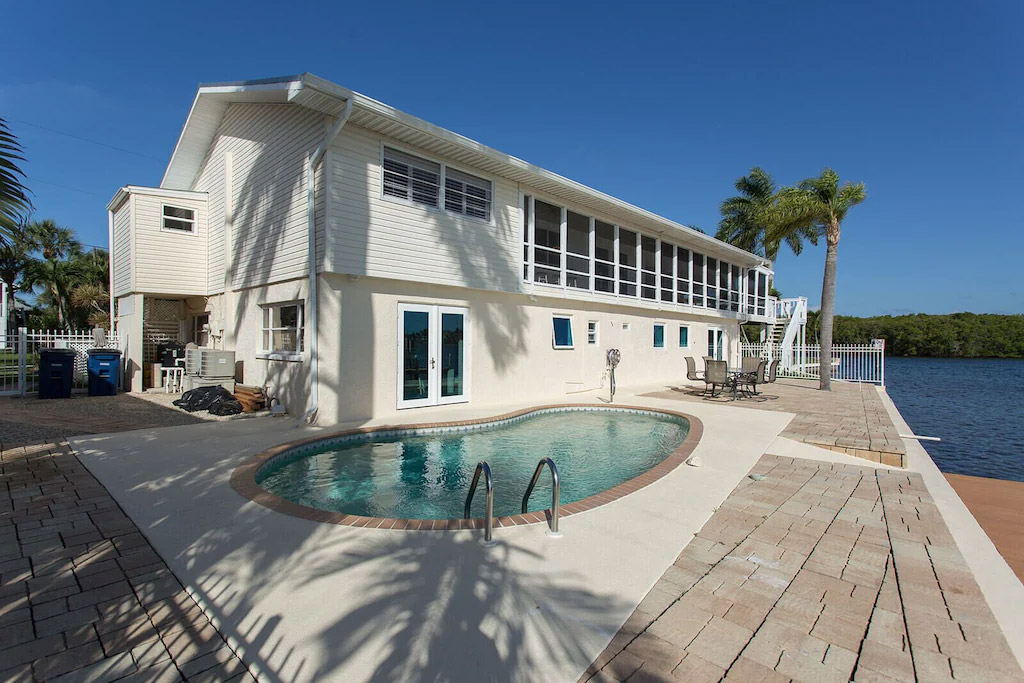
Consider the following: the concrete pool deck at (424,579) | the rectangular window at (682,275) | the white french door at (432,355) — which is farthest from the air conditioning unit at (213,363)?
the rectangular window at (682,275)

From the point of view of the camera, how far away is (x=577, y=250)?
16.7 metres

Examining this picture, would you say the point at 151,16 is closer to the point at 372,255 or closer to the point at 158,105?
the point at 158,105

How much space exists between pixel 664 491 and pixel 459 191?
7.88 meters

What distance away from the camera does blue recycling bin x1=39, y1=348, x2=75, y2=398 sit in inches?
413

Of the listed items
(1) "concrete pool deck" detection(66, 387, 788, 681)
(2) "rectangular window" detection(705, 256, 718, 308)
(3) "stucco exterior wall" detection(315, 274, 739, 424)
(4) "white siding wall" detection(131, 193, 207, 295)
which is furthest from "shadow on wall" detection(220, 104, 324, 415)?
(2) "rectangular window" detection(705, 256, 718, 308)

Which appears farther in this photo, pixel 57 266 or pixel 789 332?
pixel 57 266

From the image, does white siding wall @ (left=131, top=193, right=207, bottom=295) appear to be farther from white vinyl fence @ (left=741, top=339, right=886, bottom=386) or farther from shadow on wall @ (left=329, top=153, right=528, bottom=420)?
white vinyl fence @ (left=741, top=339, right=886, bottom=386)

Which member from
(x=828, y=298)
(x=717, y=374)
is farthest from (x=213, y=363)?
(x=828, y=298)

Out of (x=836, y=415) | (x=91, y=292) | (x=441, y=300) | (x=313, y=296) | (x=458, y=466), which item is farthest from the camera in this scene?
(x=91, y=292)

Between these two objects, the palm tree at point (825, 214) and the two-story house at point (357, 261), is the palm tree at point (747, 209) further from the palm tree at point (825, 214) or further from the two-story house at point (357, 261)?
the two-story house at point (357, 261)

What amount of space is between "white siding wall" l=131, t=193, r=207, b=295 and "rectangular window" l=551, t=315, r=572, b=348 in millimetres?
9412

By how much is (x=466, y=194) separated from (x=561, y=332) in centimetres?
473

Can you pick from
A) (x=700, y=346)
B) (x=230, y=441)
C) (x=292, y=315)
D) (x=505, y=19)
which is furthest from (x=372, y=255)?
(x=700, y=346)

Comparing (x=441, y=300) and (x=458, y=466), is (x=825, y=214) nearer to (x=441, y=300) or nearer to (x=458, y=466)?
(x=441, y=300)
